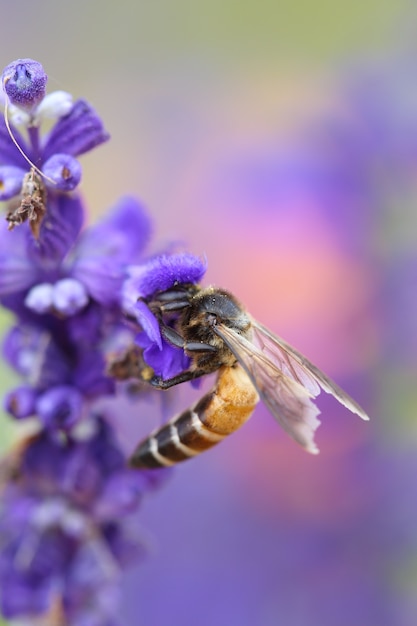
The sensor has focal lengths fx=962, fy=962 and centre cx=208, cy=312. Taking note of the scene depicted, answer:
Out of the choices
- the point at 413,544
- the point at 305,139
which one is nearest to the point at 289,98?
the point at 305,139

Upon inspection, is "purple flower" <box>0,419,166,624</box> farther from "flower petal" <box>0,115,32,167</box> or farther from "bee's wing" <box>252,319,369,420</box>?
"flower petal" <box>0,115,32,167</box>

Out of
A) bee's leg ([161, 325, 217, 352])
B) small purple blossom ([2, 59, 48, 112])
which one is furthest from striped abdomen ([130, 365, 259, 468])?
small purple blossom ([2, 59, 48, 112])

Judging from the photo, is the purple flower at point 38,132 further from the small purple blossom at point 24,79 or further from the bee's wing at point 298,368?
the bee's wing at point 298,368

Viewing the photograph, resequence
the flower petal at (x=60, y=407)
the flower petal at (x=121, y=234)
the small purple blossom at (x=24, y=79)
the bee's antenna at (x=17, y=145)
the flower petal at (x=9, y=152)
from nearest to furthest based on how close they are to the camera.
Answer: the small purple blossom at (x=24, y=79) → the bee's antenna at (x=17, y=145) → the flower petal at (x=9, y=152) → the flower petal at (x=60, y=407) → the flower petal at (x=121, y=234)

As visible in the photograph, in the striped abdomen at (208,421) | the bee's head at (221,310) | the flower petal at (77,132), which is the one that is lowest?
the striped abdomen at (208,421)

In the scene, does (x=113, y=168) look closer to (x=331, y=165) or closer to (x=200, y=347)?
(x=331, y=165)

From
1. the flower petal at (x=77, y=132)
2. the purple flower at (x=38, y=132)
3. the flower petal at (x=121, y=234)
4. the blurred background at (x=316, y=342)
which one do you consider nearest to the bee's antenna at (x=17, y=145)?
the purple flower at (x=38, y=132)

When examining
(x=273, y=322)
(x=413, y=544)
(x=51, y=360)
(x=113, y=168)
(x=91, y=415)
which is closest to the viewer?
(x=51, y=360)
